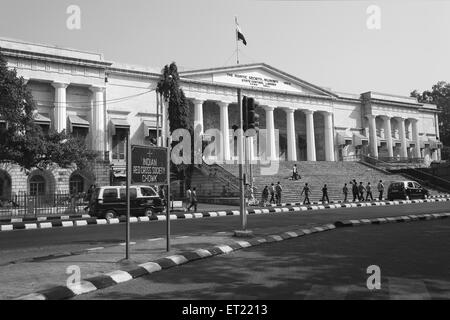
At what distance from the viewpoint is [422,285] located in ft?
20.5

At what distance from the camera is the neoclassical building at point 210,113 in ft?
115

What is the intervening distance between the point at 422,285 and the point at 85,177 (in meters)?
32.6

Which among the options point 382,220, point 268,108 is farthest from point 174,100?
point 382,220

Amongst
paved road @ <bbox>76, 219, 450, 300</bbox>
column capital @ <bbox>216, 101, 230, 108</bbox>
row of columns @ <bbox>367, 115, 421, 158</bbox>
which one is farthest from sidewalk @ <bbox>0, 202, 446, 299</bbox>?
row of columns @ <bbox>367, 115, 421, 158</bbox>

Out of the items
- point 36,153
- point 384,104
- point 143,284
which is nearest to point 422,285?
point 143,284

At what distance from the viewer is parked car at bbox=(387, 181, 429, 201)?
33184mm

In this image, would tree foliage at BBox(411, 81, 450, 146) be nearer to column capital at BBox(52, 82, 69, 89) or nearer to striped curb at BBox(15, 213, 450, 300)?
column capital at BBox(52, 82, 69, 89)

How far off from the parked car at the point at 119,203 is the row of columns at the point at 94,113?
16863 mm

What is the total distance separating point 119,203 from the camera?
68.7ft

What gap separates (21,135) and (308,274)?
18695 millimetres

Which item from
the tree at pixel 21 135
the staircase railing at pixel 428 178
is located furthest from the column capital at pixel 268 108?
the tree at pixel 21 135

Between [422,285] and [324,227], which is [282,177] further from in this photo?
[422,285]

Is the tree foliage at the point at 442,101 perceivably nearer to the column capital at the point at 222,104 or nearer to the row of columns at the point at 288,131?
the row of columns at the point at 288,131

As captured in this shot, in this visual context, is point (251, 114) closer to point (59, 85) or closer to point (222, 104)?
point (59, 85)
